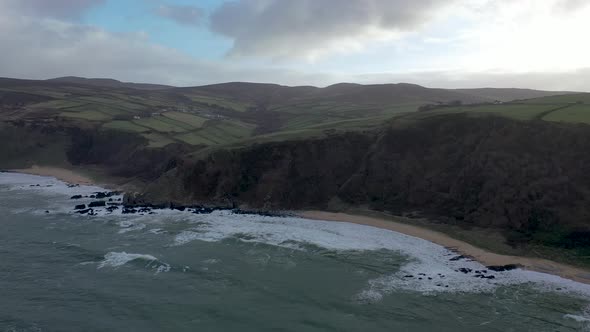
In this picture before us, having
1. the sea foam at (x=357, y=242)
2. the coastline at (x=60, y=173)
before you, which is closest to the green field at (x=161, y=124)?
the coastline at (x=60, y=173)

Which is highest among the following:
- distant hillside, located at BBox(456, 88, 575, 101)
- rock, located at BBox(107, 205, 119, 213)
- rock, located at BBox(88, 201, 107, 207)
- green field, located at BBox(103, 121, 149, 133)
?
distant hillside, located at BBox(456, 88, 575, 101)

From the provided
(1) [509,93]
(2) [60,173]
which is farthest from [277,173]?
(1) [509,93]

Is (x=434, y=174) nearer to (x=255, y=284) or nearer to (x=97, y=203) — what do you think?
(x=255, y=284)

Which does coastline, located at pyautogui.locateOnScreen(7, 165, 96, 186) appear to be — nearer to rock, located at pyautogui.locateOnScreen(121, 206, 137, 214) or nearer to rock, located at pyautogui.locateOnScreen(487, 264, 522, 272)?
rock, located at pyautogui.locateOnScreen(121, 206, 137, 214)

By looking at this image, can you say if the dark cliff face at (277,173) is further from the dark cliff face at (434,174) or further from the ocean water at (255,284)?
the ocean water at (255,284)

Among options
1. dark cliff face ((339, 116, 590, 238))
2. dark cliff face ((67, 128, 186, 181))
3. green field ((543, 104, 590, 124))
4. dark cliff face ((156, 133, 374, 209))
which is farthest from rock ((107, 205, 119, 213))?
green field ((543, 104, 590, 124))

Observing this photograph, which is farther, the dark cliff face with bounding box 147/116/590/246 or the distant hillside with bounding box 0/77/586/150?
the distant hillside with bounding box 0/77/586/150

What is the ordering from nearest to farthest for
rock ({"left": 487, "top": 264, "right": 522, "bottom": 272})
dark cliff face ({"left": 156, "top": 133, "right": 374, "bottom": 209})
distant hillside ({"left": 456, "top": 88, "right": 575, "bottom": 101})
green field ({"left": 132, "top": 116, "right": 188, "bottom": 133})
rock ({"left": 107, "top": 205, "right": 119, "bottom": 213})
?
1. rock ({"left": 487, "top": 264, "right": 522, "bottom": 272})
2. rock ({"left": 107, "top": 205, "right": 119, "bottom": 213})
3. dark cliff face ({"left": 156, "top": 133, "right": 374, "bottom": 209})
4. green field ({"left": 132, "top": 116, "right": 188, "bottom": 133})
5. distant hillside ({"left": 456, "top": 88, "right": 575, "bottom": 101})
